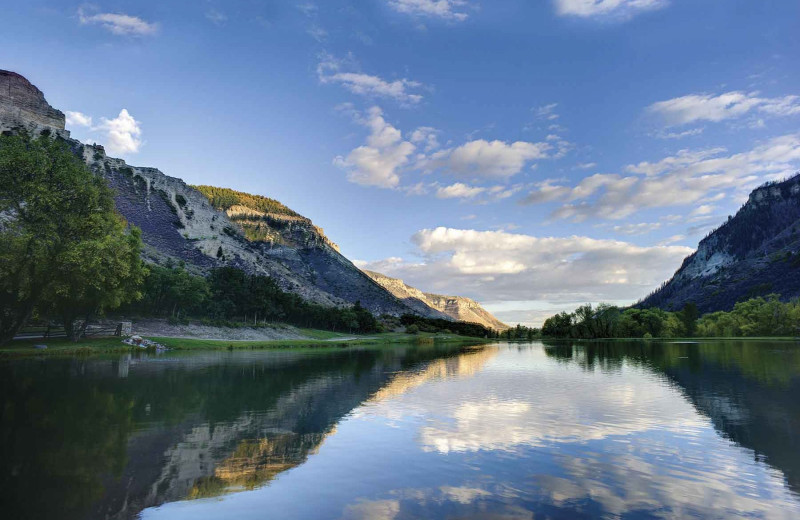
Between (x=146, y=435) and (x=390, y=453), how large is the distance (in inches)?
367

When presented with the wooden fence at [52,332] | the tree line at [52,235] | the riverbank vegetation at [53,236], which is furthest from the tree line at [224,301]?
the tree line at [52,235]

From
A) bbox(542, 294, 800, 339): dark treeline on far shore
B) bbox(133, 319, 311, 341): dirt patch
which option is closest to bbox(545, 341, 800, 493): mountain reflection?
bbox(133, 319, 311, 341): dirt patch

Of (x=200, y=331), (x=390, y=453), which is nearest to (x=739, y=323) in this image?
(x=200, y=331)

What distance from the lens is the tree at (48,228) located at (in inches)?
1866

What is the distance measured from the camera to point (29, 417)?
19062 mm

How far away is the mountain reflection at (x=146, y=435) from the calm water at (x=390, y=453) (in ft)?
0.26

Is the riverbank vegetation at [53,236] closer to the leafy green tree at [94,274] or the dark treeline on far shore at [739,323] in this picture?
the leafy green tree at [94,274]

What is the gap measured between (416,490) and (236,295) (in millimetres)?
128030

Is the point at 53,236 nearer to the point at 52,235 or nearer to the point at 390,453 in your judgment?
the point at 52,235

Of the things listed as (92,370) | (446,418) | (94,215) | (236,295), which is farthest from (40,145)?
(236,295)

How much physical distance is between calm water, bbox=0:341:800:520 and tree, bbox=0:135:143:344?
22.9m

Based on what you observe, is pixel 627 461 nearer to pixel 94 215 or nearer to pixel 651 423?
pixel 651 423

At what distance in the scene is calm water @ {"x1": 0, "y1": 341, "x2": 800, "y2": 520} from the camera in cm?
1041

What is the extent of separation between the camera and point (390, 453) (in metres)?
15.2
